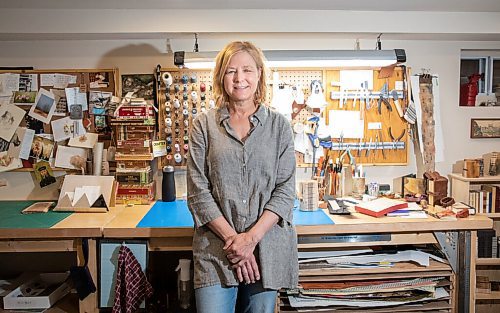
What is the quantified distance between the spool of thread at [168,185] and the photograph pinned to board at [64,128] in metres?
0.58

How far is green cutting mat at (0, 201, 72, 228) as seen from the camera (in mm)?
2045

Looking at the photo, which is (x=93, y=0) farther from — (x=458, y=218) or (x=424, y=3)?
(x=458, y=218)

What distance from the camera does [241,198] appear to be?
1.55m

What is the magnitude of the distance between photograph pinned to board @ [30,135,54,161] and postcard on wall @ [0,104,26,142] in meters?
0.14

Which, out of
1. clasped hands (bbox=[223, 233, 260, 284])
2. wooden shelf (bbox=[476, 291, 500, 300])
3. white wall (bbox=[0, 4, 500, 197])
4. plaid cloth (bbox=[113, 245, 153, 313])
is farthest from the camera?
wooden shelf (bbox=[476, 291, 500, 300])

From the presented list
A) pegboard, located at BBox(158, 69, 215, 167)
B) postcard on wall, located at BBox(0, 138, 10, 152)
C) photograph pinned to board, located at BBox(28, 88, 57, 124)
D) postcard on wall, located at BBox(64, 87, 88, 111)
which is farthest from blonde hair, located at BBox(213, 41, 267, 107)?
postcard on wall, located at BBox(0, 138, 10, 152)

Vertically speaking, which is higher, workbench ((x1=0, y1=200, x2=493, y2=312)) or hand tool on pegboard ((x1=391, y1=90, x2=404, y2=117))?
hand tool on pegboard ((x1=391, y1=90, x2=404, y2=117))

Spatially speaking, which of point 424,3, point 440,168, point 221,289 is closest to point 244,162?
point 221,289

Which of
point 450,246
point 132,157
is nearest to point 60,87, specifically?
point 132,157

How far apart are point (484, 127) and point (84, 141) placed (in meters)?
2.41

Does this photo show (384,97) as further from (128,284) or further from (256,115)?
(128,284)

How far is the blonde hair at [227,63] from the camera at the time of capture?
159cm

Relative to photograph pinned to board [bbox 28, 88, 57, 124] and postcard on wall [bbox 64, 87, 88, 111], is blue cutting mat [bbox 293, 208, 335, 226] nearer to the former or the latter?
postcard on wall [bbox 64, 87, 88, 111]

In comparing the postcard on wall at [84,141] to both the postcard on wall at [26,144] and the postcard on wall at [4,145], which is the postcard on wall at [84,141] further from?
the postcard on wall at [4,145]
